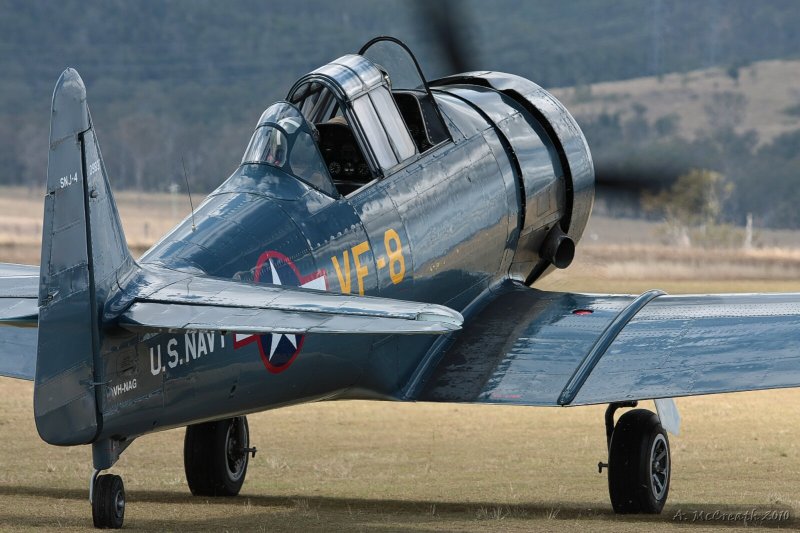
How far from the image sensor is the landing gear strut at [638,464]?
10148mm

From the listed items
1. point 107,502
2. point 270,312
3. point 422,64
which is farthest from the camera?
point 422,64

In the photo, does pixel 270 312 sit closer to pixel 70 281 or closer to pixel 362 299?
pixel 362 299

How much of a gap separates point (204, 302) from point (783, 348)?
3.94 meters

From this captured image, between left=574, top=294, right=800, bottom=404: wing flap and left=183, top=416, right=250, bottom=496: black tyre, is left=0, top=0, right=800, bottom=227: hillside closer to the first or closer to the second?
left=183, top=416, right=250, bottom=496: black tyre

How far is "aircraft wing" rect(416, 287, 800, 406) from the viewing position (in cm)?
956

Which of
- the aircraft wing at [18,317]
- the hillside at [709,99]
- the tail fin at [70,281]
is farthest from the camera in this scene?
the hillside at [709,99]

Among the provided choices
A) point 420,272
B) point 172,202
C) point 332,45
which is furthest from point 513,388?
point 332,45

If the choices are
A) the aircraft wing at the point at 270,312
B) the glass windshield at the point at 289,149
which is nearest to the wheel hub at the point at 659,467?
the glass windshield at the point at 289,149

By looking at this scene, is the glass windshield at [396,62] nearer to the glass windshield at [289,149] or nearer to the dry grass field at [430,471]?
the glass windshield at [289,149]

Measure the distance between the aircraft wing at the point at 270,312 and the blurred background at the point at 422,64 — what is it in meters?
47.1

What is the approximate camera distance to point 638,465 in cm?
1018

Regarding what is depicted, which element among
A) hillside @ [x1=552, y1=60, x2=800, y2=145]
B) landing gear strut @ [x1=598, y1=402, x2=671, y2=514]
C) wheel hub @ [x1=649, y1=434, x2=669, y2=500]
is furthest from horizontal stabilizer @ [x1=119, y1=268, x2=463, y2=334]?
hillside @ [x1=552, y1=60, x2=800, y2=145]

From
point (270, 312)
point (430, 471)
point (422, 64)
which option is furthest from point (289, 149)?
point (422, 64)

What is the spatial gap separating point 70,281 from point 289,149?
9.15 feet
